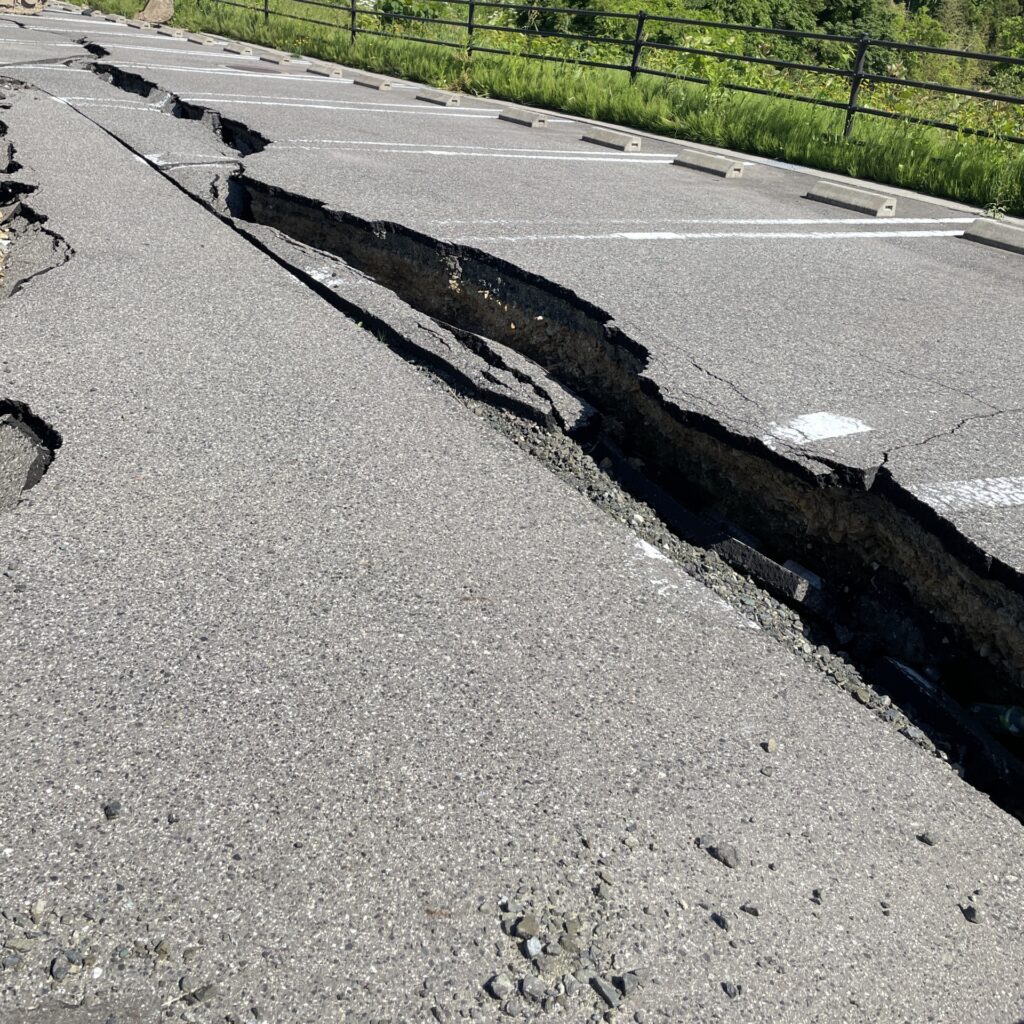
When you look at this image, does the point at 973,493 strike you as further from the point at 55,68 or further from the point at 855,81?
the point at 55,68

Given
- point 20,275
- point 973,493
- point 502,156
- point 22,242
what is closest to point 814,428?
point 973,493

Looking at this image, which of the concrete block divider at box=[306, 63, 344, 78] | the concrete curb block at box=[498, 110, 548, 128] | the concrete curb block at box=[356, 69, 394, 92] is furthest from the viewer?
the concrete block divider at box=[306, 63, 344, 78]

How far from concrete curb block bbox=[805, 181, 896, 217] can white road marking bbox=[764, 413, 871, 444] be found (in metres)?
5.19

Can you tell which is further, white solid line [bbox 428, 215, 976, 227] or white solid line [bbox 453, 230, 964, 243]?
white solid line [bbox 428, 215, 976, 227]

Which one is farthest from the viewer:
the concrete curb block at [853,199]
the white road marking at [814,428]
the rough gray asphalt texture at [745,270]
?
the concrete curb block at [853,199]

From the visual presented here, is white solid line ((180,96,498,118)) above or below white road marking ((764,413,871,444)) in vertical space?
above

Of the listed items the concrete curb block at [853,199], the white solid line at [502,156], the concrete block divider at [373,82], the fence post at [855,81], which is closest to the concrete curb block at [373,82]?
the concrete block divider at [373,82]

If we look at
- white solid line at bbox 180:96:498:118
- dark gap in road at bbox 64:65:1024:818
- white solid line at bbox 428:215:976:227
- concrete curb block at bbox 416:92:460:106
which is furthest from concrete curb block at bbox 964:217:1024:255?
concrete curb block at bbox 416:92:460:106

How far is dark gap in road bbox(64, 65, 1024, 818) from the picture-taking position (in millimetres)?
2660

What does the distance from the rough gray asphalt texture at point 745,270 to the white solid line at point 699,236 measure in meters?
0.02

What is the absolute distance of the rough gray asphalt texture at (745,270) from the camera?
3.55 metres

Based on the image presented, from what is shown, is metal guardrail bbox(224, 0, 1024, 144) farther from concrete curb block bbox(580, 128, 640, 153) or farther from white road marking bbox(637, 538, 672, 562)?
white road marking bbox(637, 538, 672, 562)

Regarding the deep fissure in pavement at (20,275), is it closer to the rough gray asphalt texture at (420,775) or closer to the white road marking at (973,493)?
the rough gray asphalt texture at (420,775)

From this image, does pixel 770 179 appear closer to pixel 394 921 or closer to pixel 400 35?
pixel 394 921
